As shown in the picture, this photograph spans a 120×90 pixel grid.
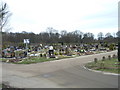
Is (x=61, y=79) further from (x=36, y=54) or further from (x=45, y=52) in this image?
(x=45, y=52)

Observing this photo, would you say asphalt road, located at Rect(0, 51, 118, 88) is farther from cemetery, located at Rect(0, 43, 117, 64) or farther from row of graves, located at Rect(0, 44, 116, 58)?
row of graves, located at Rect(0, 44, 116, 58)

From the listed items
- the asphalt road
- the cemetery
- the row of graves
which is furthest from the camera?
the row of graves

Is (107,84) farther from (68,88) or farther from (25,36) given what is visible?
(25,36)

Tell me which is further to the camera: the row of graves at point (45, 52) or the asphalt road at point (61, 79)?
the row of graves at point (45, 52)

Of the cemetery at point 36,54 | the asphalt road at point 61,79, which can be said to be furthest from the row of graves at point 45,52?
the asphalt road at point 61,79

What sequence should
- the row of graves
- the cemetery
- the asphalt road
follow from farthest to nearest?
1. the row of graves
2. the cemetery
3. the asphalt road

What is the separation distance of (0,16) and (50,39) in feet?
186

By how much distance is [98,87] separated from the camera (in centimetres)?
776

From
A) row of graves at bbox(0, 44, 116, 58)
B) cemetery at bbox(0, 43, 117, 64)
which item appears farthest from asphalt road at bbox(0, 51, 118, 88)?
row of graves at bbox(0, 44, 116, 58)

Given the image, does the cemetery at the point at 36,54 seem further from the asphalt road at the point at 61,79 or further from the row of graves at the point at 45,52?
the asphalt road at the point at 61,79

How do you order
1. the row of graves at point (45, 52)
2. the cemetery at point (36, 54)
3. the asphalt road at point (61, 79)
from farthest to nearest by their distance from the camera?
1. the row of graves at point (45, 52)
2. the cemetery at point (36, 54)
3. the asphalt road at point (61, 79)

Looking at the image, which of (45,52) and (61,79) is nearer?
(61,79)

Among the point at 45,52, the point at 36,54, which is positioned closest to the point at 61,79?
the point at 36,54

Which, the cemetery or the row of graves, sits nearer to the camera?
the cemetery
